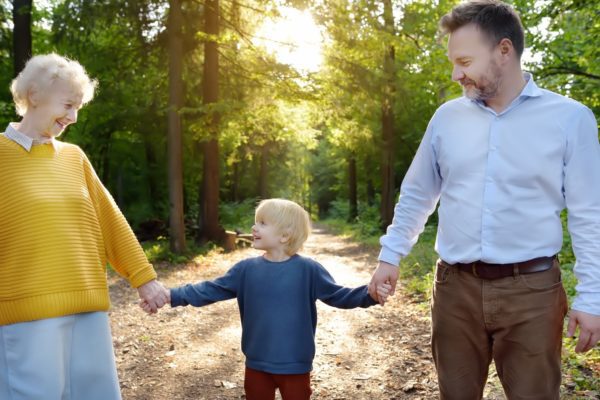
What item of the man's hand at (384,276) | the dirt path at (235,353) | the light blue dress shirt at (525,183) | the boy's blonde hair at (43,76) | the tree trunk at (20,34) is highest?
the tree trunk at (20,34)

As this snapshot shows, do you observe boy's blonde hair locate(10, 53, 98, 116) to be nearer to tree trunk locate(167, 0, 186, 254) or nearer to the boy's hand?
the boy's hand

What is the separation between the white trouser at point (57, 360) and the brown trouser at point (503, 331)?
1.72 m

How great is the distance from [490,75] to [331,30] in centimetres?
1159

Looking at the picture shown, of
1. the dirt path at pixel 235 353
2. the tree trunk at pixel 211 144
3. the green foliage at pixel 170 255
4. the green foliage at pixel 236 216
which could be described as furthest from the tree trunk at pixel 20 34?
the green foliage at pixel 236 216

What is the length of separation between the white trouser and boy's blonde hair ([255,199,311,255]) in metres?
1.06

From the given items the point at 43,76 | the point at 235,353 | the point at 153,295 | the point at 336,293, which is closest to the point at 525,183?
the point at 336,293

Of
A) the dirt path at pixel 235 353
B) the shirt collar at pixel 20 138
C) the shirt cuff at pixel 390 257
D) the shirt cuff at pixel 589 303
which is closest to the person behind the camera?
the shirt cuff at pixel 589 303

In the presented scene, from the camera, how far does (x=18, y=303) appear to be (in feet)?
8.82

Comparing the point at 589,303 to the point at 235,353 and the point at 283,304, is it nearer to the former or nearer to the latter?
the point at 283,304

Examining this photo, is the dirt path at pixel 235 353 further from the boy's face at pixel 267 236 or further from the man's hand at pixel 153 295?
the boy's face at pixel 267 236

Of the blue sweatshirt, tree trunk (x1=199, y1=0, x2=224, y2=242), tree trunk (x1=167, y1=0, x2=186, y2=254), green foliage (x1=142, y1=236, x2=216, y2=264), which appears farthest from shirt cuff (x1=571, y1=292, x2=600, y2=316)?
tree trunk (x1=199, y1=0, x2=224, y2=242)

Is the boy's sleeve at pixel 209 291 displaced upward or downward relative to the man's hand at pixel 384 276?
downward

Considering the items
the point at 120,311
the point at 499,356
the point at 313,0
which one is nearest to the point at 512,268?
the point at 499,356

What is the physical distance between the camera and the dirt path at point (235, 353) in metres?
5.15
